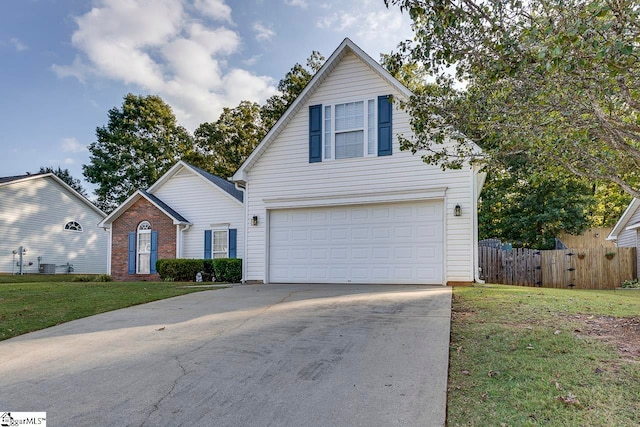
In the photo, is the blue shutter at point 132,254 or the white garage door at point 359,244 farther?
the blue shutter at point 132,254

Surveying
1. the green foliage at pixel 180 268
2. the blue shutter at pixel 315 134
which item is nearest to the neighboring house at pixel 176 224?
the green foliage at pixel 180 268

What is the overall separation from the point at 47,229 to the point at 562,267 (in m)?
25.4

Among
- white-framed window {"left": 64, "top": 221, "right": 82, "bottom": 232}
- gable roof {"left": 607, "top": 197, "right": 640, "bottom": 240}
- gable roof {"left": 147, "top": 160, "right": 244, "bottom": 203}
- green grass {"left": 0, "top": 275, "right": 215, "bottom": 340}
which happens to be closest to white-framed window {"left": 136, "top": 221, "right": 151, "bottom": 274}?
gable roof {"left": 147, "top": 160, "right": 244, "bottom": 203}

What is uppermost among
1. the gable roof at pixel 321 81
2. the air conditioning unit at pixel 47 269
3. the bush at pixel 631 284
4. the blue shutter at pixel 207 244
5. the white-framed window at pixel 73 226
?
the gable roof at pixel 321 81

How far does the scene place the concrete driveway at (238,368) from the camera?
2963 millimetres

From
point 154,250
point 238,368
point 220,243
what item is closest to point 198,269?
point 220,243

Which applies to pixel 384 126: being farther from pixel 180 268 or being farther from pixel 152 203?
pixel 152 203

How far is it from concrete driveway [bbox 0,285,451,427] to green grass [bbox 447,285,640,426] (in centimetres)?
25

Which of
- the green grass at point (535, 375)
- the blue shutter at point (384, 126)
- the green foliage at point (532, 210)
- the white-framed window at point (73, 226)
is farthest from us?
the white-framed window at point (73, 226)

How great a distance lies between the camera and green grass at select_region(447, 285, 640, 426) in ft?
8.97

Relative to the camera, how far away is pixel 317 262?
446 inches

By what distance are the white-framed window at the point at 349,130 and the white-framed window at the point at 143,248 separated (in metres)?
9.56

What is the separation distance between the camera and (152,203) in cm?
1636

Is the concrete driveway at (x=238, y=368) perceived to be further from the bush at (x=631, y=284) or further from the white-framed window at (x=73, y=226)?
the white-framed window at (x=73, y=226)
